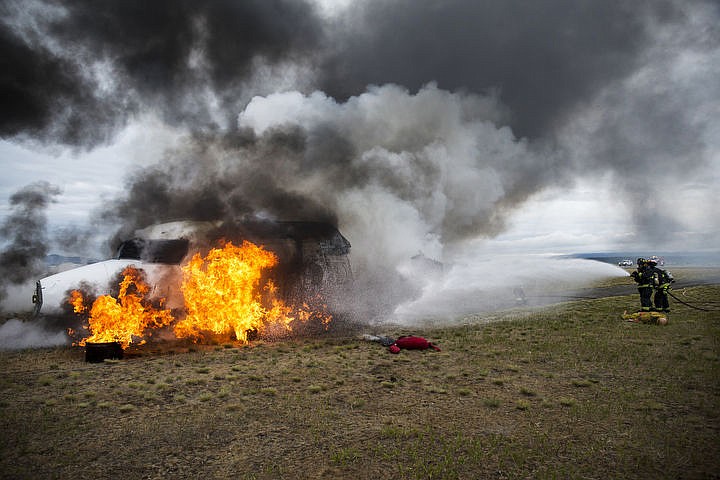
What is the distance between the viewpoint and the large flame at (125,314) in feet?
48.2

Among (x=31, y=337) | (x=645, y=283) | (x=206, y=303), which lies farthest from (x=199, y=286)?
(x=645, y=283)

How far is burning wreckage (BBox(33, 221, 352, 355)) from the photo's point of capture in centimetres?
1551

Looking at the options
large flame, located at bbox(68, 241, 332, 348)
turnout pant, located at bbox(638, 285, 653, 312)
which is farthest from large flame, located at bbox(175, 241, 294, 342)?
turnout pant, located at bbox(638, 285, 653, 312)

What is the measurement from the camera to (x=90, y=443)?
288 inches

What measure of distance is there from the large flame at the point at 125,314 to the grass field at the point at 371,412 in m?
1.17

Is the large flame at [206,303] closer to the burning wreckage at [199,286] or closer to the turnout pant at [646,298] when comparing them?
the burning wreckage at [199,286]

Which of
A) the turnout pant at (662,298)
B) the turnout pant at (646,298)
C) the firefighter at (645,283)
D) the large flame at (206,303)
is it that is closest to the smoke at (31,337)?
the large flame at (206,303)

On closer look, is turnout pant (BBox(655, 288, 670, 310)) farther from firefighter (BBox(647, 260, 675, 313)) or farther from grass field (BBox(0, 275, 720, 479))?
grass field (BBox(0, 275, 720, 479))

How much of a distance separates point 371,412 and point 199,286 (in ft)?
36.8

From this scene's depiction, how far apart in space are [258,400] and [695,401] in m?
10.7

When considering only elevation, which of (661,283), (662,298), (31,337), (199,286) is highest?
(199,286)

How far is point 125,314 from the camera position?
1522cm

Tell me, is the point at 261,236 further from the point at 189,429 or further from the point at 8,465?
the point at 8,465

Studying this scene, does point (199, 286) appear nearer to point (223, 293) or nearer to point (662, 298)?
point (223, 293)
